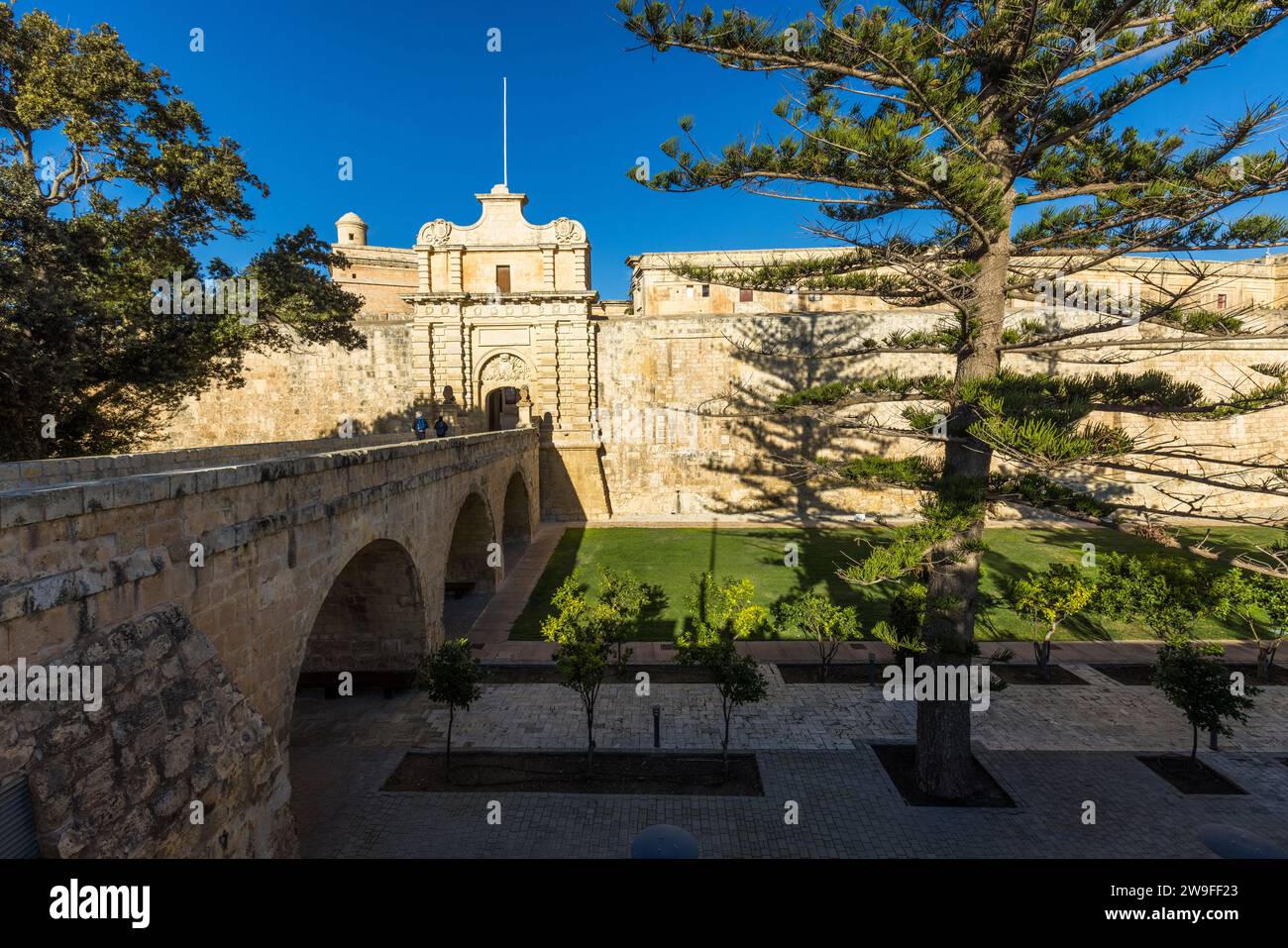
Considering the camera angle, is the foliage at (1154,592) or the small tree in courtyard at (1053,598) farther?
the small tree in courtyard at (1053,598)

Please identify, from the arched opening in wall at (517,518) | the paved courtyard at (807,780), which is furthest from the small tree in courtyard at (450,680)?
the arched opening in wall at (517,518)

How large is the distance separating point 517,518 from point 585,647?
516 inches

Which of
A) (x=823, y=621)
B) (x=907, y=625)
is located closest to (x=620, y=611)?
(x=823, y=621)

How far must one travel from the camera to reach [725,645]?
8.72 metres

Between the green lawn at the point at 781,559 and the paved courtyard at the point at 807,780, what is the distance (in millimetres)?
3065

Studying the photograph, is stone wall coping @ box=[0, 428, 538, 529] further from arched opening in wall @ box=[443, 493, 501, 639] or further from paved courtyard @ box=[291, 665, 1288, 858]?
arched opening in wall @ box=[443, 493, 501, 639]

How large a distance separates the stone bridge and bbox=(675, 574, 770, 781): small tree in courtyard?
487 cm

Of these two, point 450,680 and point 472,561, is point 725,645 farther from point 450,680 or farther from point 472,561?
point 472,561

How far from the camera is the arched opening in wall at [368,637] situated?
1020 cm

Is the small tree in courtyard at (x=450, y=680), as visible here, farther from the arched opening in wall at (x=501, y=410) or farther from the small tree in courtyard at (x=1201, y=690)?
the arched opening in wall at (x=501, y=410)

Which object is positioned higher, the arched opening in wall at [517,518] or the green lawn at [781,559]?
the arched opening in wall at [517,518]

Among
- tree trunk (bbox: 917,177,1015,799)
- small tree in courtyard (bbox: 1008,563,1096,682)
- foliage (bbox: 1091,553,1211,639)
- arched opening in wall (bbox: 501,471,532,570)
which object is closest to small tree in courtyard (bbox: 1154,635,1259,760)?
foliage (bbox: 1091,553,1211,639)

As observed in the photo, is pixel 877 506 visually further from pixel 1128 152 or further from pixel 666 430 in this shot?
pixel 1128 152

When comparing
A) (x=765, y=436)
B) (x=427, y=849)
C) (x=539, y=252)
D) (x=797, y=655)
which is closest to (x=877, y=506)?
(x=765, y=436)
